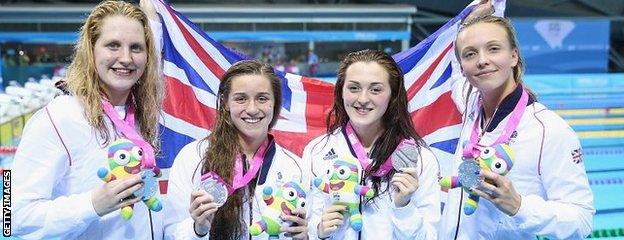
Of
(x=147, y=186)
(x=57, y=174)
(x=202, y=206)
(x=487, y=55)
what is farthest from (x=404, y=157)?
(x=57, y=174)

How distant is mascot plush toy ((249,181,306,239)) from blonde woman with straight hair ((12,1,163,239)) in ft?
1.06

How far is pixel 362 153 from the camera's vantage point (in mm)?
1969

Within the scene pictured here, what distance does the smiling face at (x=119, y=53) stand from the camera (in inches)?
70.5

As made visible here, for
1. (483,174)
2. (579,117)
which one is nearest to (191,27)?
(483,174)

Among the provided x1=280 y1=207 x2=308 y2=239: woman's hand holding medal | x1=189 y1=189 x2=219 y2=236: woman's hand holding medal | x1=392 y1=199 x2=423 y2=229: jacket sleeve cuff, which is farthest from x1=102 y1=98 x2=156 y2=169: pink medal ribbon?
x1=392 y1=199 x2=423 y2=229: jacket sleeve cuff

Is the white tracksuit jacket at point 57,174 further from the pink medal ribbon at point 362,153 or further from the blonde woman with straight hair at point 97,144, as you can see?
the pink medal ribbon at point 362,153

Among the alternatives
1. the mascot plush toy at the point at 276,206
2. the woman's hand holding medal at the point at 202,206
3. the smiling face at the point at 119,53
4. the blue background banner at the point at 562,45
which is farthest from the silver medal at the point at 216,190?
the blue background banner at the point at 562,45

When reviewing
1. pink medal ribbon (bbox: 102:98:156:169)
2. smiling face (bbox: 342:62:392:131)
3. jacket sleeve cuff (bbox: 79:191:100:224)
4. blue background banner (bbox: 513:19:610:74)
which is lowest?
jacket sleeve cuff (bbox: 79:191:100:224)

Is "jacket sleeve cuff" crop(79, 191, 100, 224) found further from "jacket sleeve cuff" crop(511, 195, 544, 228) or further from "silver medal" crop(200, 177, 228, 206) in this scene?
"jacket sleeve cuff" crop(511, 195, 544, 228)

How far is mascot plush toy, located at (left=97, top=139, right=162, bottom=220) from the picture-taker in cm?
167

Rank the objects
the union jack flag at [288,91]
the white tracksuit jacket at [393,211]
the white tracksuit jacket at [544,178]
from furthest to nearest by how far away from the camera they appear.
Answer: the union jack flag at [288,91] → the white tracksuit jacket at [393,211] → the white tracksuit jacket at [544,178]

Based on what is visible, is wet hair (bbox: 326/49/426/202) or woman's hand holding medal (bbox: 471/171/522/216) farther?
wet hair (bbox: 326/49/426/202)

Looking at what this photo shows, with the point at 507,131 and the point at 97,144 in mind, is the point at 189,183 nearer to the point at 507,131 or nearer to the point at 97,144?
the point at 97,144

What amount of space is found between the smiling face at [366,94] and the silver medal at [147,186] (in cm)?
70
